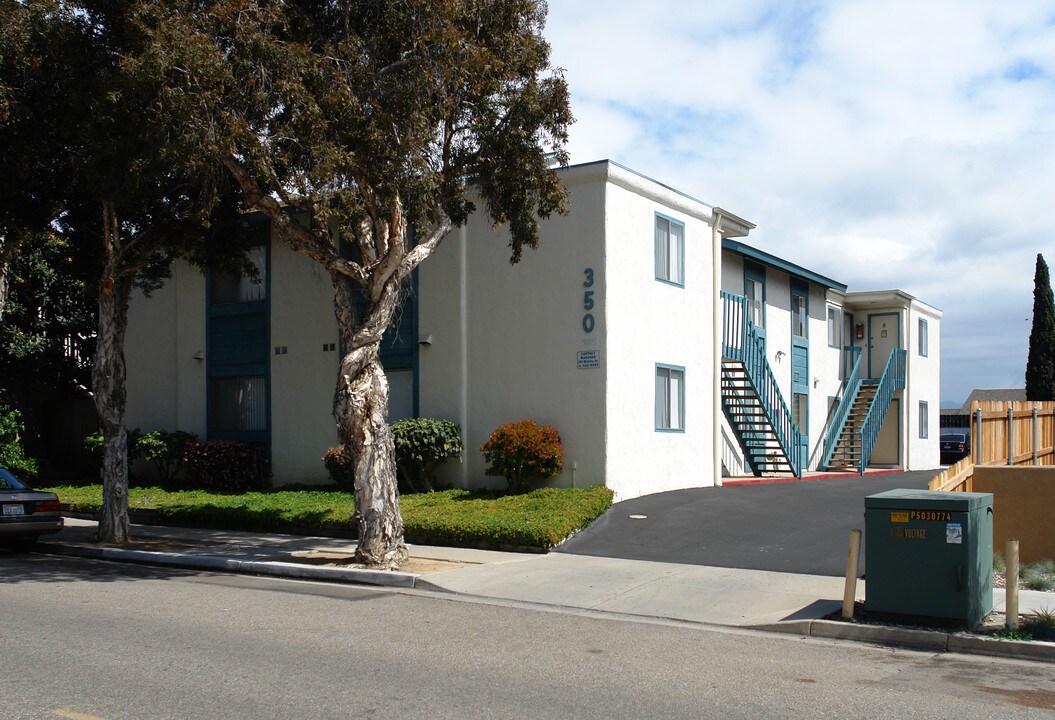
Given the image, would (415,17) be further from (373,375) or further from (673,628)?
(673,628)

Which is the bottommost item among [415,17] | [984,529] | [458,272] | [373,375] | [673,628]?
[673,628]

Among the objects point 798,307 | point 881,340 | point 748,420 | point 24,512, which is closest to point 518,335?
point 748,420

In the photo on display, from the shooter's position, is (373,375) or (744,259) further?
(744,259)

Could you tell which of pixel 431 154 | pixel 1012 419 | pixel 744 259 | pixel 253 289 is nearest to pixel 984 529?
pixel 431 154

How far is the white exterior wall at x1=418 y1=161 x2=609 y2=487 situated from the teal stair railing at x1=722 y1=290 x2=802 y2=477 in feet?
17.2

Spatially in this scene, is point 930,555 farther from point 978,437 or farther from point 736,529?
point 978,437

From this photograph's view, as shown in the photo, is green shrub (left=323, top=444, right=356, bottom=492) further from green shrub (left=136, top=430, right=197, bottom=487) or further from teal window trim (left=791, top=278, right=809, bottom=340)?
teal window trim (left=791, top=278, right=809, bottom=340)

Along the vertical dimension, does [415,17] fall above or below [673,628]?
above

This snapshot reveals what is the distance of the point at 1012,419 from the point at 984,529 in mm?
9877

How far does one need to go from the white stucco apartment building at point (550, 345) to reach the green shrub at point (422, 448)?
0.50 m

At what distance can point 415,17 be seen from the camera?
13.4 meters

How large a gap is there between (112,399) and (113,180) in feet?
13.1

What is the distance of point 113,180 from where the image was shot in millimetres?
13852

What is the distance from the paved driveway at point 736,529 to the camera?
13594mm
